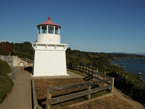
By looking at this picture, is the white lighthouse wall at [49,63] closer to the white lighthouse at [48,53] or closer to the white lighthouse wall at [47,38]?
the white lighthouse at [48,53]

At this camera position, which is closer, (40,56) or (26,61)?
(40,56)

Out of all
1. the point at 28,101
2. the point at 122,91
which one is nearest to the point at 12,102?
the point at 28,101

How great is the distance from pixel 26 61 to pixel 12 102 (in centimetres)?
1858

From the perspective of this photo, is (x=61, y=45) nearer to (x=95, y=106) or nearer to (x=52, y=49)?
(x=52, y=49)

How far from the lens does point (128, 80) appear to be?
10062 millimetres

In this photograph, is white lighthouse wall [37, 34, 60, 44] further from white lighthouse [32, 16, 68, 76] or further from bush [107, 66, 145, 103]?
bush [107, 66, 145, 103]

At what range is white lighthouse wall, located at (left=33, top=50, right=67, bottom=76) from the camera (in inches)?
536

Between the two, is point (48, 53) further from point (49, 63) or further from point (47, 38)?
point (47, 38)

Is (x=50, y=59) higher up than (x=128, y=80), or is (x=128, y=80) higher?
(x=50, y=59)

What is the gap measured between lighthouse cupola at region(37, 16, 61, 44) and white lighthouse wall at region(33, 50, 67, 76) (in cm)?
141

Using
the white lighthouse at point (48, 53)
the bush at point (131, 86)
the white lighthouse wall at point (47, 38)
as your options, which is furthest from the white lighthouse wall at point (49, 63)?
the bush at point (131, 86)

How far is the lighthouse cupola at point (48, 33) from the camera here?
14031 millimetres

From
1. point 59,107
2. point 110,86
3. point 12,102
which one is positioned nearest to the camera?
point 59,107

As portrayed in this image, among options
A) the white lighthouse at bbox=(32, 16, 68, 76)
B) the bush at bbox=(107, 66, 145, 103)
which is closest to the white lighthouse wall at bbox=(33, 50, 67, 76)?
the white lighthouse at bbox=(32, 16, 68, 76)
